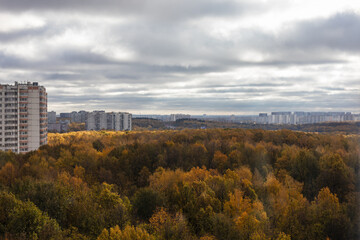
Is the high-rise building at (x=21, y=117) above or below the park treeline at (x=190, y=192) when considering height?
above

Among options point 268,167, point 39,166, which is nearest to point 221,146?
point 268,167

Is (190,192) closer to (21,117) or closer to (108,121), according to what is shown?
(21,117)

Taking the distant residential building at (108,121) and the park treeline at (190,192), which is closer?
the park treeline at (190,192)

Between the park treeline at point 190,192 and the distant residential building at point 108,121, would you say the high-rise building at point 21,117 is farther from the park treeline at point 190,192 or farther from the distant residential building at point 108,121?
the distant residential building at point 108,121

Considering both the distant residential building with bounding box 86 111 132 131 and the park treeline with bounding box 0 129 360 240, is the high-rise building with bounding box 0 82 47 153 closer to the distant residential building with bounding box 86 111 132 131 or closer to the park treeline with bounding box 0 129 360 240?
the park treeline with bounding box 0 129 360 240

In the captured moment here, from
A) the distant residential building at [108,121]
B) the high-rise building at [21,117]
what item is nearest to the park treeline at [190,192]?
the high-rise building at [21,117]

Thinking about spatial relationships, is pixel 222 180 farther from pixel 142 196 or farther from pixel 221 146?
pixel 221 146

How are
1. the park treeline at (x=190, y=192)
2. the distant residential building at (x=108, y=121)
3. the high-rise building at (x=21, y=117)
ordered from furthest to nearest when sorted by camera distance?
1. the distant residential building at (x=108, y=121)
2. the high-rise building at (x=21, y=117)
3. the park treeline at (x=190, y=192)
